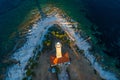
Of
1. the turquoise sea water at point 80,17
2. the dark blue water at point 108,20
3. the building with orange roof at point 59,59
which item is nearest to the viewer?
the building with orange roof at point 59,59

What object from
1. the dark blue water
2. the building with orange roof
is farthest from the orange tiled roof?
the dark blue water

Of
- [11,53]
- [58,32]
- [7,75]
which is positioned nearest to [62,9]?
[58,32]

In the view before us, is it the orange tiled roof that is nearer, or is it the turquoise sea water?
the orange tiled roof

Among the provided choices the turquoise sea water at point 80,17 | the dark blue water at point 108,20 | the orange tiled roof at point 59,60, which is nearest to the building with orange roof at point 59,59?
the orange tiled roof at point 59,60

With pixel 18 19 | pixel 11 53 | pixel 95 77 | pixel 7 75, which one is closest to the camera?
pixel 95 77

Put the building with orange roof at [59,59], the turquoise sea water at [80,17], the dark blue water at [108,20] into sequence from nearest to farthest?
the building with orange roof at [59,59], the dark blue water at [108,20], the turquoise sea water at [80,17]

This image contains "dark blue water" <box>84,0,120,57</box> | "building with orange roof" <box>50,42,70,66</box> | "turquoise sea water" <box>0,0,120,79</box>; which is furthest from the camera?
"turquoise sea water" <box>0,0,120,79</box>

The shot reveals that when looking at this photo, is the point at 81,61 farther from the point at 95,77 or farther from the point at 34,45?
the point at 34,45

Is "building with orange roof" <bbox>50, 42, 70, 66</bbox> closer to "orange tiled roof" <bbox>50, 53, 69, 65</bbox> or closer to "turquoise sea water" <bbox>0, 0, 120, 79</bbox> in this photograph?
"orange tiled roof" <bbox>50, 53, 69, 65</bbox>

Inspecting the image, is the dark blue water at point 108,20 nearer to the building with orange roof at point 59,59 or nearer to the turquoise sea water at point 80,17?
the turquoise sea water at point 80,17
